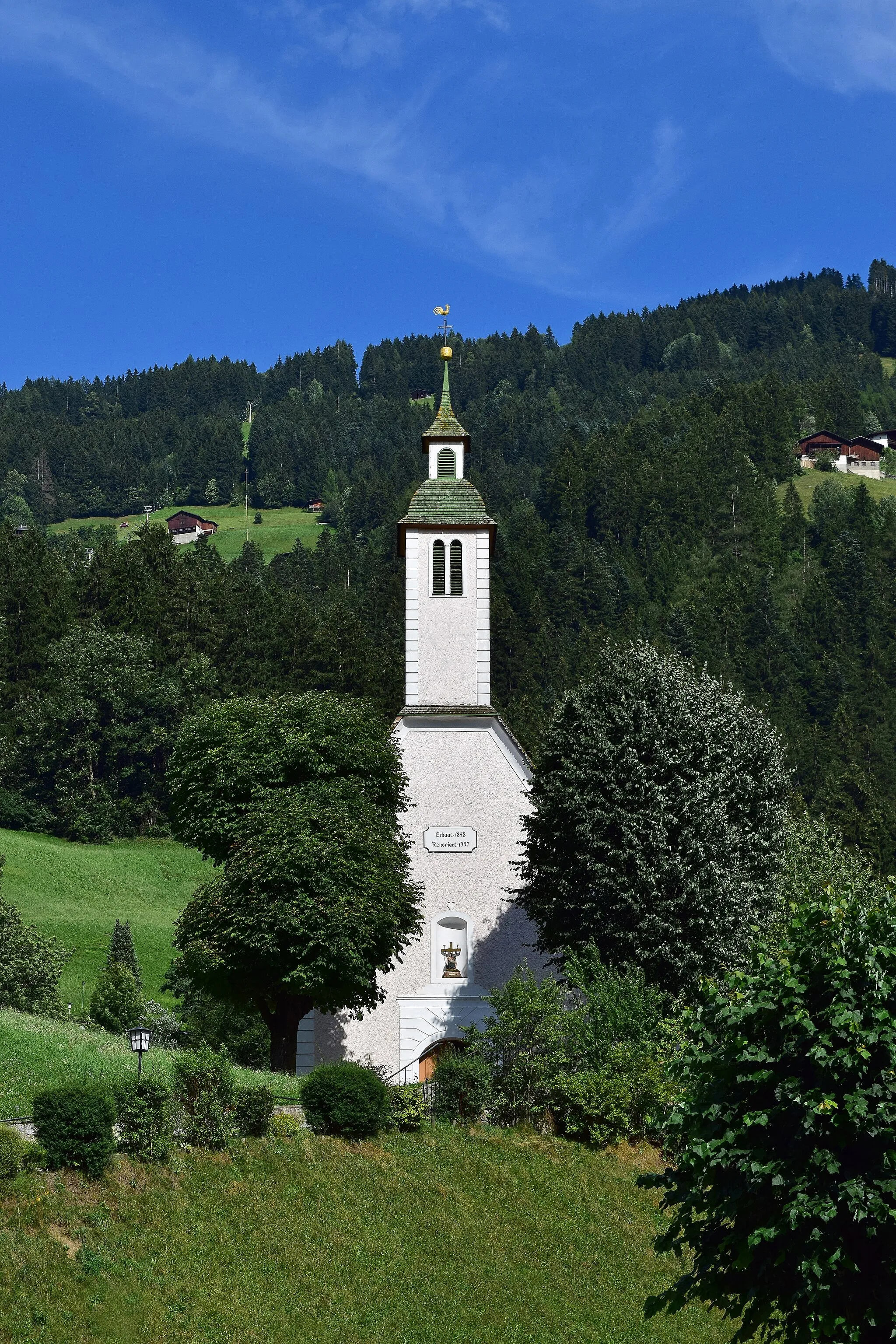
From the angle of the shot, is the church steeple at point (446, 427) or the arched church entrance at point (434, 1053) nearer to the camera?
the arched church entrance at point (434, 1053)

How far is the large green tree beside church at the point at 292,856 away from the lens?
34.2 metres

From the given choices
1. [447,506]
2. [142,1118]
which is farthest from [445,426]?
[142,1118]

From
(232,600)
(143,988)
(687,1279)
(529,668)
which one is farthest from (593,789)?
(529,668)

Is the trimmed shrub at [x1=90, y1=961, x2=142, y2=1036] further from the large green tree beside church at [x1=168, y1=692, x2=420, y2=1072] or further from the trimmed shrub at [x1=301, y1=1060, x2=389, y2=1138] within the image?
the trimmed shrub at [x1=301, y1=1060, x2=389, y2=1138]

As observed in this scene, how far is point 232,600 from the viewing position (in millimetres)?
100938

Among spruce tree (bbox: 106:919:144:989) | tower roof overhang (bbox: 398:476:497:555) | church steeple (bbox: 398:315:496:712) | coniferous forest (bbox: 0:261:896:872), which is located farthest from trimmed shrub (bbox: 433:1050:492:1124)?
coniferous forest (bbox: 0:261:896:872)

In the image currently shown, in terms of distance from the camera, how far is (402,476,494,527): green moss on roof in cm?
4459

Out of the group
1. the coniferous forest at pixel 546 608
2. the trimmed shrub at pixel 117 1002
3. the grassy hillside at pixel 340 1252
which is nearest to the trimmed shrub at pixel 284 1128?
the grassy hillside at pixel 340 1252

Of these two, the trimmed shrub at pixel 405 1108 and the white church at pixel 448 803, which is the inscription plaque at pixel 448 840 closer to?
the white church at pixel 448 803

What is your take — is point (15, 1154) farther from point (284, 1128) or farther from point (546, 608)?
point (546, 608)

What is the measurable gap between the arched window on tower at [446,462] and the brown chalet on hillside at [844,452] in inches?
5564

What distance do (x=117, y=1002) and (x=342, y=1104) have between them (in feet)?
86.8

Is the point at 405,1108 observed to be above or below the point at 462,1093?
below

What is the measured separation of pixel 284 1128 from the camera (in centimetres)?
2681
